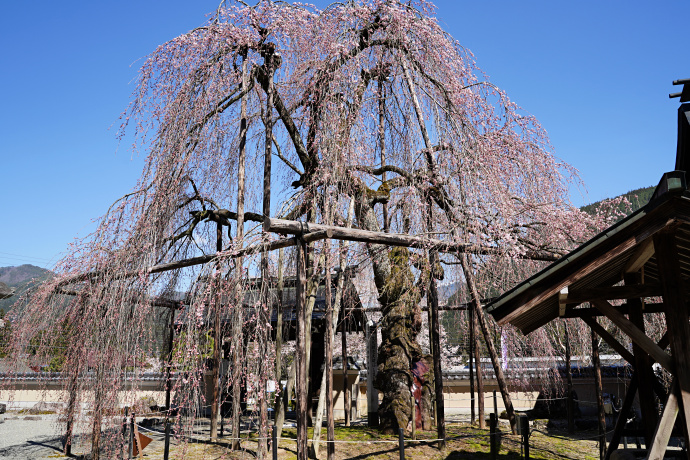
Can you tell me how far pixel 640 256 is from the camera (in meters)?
5.74

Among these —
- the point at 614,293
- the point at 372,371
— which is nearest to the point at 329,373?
the point at 614,293

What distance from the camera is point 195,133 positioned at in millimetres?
9117

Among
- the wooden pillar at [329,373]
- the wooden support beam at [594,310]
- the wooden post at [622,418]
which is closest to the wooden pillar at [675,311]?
the wooden post at [622,418]

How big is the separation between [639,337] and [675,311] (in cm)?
40

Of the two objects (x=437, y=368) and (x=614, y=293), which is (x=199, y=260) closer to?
(x=437, y=368)

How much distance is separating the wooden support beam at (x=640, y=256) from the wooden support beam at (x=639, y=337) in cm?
68

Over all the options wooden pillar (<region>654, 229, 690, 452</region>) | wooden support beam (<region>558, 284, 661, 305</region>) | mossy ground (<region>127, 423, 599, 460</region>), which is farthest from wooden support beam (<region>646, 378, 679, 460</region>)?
mossy ground (<region>127, 423, 599, 460</region>)

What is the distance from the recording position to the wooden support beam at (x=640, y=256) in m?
5.24

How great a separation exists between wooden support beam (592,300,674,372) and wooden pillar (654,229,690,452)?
9 centimetres

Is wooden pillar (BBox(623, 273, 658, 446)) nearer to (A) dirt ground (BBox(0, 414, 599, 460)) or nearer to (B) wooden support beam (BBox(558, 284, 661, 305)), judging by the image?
(B) wooden support beam (BBox(558, 284, 661, 305))

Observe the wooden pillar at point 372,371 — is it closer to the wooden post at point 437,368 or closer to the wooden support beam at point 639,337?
the wooden post at point 437,368

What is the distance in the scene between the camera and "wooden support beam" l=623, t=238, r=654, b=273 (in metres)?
5.24

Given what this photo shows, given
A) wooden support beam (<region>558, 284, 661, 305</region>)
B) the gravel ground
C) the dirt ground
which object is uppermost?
wooden support beam (<region>558, 284, 661, 305</region>)

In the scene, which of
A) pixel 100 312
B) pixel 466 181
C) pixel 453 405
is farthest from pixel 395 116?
pixel 453 405
